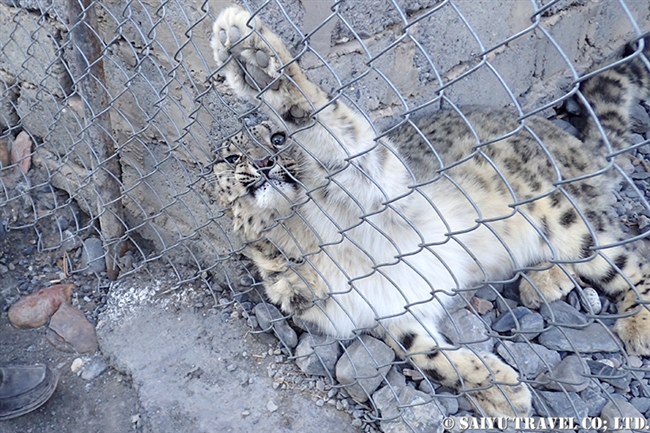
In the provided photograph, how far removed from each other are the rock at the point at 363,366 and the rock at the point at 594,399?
67 centimetres

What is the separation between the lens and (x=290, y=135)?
1.69 meters

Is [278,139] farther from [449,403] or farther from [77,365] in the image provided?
[77,365]

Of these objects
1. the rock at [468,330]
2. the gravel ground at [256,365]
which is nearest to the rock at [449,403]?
the gravel ground at [256,365]

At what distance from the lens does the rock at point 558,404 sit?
6.09 ft

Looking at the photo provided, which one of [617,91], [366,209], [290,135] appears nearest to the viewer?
[290,135]

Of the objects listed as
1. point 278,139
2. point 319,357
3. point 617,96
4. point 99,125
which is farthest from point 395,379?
point 617,96

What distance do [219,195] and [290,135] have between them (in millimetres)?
736

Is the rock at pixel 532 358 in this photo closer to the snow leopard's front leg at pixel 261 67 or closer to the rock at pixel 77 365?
the snow leopard's front leg at pixel 261 67

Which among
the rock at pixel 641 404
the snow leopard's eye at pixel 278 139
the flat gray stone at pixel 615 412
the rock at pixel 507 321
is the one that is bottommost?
the rock at pixel 641 404

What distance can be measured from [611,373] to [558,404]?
0.23m

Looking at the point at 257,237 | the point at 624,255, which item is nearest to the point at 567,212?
the point at 624,255

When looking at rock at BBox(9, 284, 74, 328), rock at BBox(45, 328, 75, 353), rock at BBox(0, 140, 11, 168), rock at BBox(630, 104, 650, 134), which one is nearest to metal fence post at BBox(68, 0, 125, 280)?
rock at BBox(9, 284, 74, 328)

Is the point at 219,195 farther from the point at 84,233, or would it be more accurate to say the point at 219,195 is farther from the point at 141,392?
the point at 84,233

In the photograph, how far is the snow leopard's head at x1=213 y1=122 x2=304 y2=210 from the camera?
6.70ft
